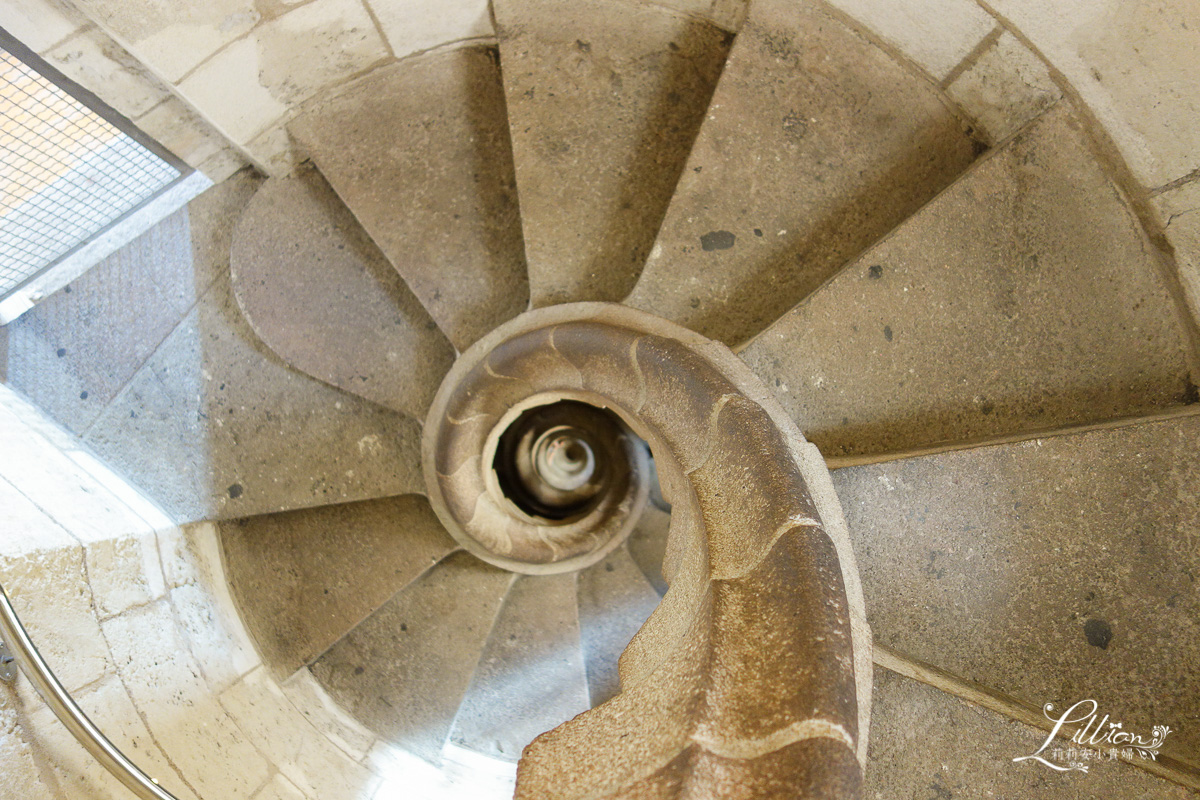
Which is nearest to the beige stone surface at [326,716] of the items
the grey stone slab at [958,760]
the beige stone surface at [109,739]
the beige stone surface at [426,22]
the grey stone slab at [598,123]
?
the beige stone surface at [109,739]

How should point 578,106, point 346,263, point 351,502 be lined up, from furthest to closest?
point 351,502 < point 346,263 < point 578,106

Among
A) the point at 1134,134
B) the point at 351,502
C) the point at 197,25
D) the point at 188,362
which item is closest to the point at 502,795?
the point at 351,502

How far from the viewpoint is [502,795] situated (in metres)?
3.40

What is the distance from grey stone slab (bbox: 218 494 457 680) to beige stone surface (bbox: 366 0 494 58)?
6.58 feet

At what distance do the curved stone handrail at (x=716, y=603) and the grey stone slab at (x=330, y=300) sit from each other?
0.46 meters

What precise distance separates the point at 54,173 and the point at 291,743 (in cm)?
233

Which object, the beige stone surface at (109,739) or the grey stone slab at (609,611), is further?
the grey stone slab at (609,611)

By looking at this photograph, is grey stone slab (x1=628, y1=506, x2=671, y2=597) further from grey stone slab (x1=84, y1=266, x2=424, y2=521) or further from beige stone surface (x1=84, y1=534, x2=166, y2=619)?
beige stone surface (x1=84, y1=534, x2=166, y2=619)

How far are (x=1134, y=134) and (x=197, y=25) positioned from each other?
10.3ft

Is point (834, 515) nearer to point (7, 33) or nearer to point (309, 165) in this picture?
point (309, 165)

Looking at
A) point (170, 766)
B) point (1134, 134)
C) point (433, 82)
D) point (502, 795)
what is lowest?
point (170, 766)

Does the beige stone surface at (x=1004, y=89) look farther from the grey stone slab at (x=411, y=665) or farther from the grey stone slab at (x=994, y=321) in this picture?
the grey stone slab at (x=411, y=665)

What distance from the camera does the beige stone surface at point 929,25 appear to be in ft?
8.28

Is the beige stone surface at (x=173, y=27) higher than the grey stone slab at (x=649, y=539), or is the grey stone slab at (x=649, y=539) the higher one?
the beige stone surface at (x=173, y=27)
